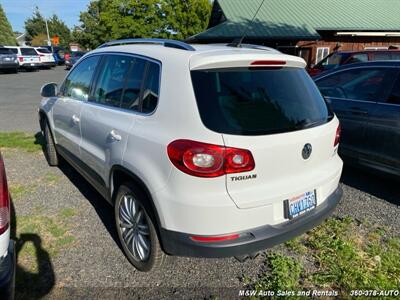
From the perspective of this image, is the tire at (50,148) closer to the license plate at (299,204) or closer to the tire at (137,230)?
the tire at (137,230)

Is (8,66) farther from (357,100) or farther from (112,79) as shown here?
(357,100)

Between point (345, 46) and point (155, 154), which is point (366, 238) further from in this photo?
point (345, 46)

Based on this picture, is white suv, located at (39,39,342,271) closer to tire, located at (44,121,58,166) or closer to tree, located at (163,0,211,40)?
tire, located at (44,121,58,166)

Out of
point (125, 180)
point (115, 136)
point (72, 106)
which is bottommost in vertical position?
point (125, 180)

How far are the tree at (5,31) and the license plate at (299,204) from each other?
61506 millimetres

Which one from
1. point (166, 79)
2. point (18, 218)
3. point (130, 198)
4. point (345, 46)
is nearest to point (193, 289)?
point (130, 198)

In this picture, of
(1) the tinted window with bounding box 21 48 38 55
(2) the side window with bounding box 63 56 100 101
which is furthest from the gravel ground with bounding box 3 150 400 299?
(1) the tinted window with bounding box 21 48 38 55

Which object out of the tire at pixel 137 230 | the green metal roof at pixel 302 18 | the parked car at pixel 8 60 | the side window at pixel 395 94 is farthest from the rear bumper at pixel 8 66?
the side window at pixel 395 94

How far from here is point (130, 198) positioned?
269cm

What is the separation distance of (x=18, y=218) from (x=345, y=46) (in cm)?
2067

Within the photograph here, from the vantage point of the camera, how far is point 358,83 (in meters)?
4.40

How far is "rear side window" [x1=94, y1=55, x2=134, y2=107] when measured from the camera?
290cm

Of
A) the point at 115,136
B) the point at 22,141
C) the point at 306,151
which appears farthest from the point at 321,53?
the point at 115,136

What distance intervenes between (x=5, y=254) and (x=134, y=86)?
1.51 m
